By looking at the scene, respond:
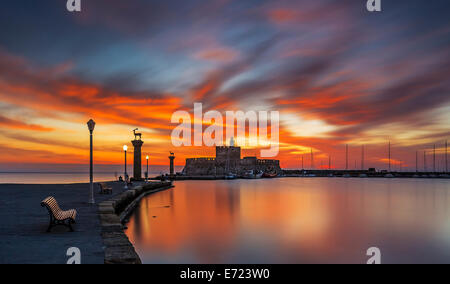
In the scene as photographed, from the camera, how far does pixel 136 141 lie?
132 feet

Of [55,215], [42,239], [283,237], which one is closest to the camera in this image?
[42,239]

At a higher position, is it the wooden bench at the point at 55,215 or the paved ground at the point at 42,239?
the wooden bench at the point at 55,215

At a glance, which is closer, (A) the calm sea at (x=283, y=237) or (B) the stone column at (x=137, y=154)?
(A) the calm sea at (x=283, y=237)

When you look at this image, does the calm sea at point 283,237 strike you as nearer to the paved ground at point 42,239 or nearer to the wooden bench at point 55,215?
the paved ground at point 42,239

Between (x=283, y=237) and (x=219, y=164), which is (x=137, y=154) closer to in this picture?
(x=283, y=237)

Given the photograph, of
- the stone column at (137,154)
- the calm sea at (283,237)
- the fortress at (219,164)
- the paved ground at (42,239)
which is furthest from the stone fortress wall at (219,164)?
the paved ground at (42,239)

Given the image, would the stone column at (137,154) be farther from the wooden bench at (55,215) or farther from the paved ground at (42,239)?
the wooden bench at (55,215)

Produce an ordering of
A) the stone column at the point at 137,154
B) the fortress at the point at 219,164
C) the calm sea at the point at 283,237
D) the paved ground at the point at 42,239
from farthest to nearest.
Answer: the fortress at the point at 219,164
the stone column at the point at 137,154
the calm sea at the point at 283,237
the paved ground at the point at 42,239

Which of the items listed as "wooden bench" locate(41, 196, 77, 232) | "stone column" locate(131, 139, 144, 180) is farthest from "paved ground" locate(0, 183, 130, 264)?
"stone column" locate(131, 139, 144, 180)

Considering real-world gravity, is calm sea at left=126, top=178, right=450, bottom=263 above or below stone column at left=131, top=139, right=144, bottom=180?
below

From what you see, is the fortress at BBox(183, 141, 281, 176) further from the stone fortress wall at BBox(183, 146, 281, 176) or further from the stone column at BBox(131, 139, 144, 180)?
the stone column at BBox(131, 139, 144, 180)

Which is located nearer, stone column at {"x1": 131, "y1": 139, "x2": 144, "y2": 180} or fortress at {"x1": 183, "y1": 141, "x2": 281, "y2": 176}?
stone column at {"x1": 131, "y1": 139, "x2": 144, "y2": 180}

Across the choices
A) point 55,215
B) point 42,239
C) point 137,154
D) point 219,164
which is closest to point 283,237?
point 55,215

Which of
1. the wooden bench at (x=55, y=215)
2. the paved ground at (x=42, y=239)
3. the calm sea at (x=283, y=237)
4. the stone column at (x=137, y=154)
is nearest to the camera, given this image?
the paved ground at (x=42, y=239)
